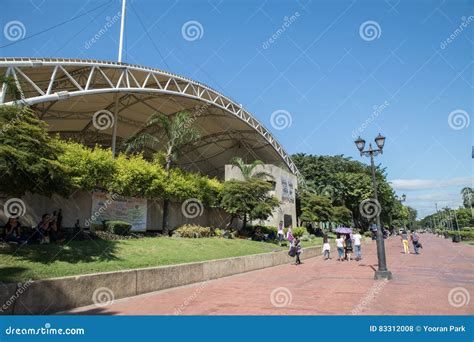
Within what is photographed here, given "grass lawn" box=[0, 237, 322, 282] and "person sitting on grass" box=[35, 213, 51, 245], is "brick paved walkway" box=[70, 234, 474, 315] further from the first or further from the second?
"person sitting on grass" box=[35, 213, 51, 245]

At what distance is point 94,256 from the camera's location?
1188cm

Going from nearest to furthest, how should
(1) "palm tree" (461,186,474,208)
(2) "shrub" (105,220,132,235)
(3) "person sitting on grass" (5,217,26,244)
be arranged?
(3) "person sitting on grass" (5,217,26,244), (2) "shrub" (105,220,132,235), (1) "palm tree" (461,186,474,208)

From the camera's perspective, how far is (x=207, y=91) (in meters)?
31.4

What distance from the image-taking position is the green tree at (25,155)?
950 cm

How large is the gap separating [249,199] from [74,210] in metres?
11.6

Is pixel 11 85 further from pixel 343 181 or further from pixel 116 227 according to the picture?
pixel 343 181

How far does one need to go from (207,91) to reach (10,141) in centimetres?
2292

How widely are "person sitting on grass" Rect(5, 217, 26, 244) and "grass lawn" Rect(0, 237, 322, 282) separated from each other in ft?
2.80

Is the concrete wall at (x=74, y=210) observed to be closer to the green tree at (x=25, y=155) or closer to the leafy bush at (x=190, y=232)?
the leafy bush at (x=190, y=232)

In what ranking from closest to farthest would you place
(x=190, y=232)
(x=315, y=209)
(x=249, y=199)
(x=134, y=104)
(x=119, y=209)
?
(x=119, y=209), (x=190, y=232), (x=249, y=199), (x=134, y=104), (x=315, y=209)

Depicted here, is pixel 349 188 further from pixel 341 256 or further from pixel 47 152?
pixel 47 152

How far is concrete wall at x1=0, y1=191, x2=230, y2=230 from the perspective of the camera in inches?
599

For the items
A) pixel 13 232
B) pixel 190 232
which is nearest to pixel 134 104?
pixel 190 232

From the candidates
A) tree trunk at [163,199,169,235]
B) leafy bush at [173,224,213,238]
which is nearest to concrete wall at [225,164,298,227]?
leafy bush at [173,224,213,238]
